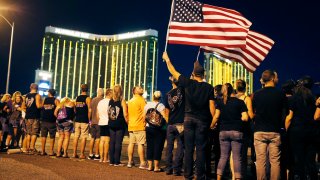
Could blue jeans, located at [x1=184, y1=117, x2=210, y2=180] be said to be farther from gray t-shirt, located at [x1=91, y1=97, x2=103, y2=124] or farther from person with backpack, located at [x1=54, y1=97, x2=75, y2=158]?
person with backpack, located at [x1=54, y1=97, x2=75, y2=158]

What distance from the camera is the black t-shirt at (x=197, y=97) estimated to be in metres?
6.16

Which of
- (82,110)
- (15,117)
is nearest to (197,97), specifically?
(82,110)

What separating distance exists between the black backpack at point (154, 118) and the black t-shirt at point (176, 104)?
1.89 ft

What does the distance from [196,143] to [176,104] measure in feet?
6.24

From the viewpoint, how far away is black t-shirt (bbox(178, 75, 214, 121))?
616 cm

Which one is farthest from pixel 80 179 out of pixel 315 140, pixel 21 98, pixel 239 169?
pixel 21 98

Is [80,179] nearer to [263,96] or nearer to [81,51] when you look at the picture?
[263,96]

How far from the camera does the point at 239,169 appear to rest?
6.27 metres

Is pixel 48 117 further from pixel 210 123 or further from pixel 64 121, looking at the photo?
pixel 210 123

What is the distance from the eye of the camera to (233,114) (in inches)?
249

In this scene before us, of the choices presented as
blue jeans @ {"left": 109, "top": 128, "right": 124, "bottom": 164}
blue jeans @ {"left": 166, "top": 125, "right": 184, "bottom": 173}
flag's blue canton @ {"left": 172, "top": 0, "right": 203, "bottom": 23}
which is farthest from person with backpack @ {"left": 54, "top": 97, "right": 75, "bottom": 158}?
flag's blue canton @ {"left": 172, "top": 0, "right": 203, "bottom": 23}

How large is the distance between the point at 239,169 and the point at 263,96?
4.59 feet

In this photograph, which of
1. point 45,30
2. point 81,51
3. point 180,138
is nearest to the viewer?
point 180,138

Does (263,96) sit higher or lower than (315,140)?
higher
